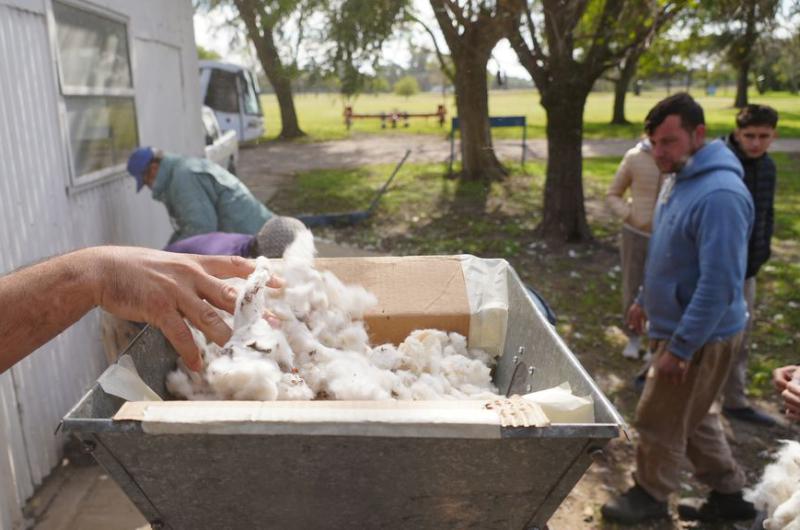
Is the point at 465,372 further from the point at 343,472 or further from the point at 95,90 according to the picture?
the point at 95,90

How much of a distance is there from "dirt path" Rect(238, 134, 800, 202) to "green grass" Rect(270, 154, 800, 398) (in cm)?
106

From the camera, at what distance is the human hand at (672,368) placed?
9.62ft

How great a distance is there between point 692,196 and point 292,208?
897 cm

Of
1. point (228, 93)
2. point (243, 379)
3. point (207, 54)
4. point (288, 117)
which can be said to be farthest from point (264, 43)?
point (207, 54)

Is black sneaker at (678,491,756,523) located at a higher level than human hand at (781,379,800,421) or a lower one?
lower

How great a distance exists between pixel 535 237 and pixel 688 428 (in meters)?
5.50

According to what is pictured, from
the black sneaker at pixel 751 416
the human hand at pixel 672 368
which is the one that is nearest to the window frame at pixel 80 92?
the human hand at pixel 672 368

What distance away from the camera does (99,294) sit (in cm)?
138

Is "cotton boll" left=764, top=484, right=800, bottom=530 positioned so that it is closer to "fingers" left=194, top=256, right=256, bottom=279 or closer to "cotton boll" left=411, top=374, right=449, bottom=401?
"cotton boll" left=411, top=374, right=449, bottom=401

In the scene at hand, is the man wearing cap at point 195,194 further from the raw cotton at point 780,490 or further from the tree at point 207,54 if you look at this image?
the tree at point 207,54

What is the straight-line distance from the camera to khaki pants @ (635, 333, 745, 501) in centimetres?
302

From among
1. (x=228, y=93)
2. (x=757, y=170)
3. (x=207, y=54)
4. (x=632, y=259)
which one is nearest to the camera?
(x=757, y=170)

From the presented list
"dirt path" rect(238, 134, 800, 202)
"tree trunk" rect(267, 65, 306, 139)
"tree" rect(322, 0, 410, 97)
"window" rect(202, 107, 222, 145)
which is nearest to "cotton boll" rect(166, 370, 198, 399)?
"tree" rect(322, 0, 410, 97)

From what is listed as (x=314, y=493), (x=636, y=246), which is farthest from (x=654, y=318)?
(x=314, y=493)
